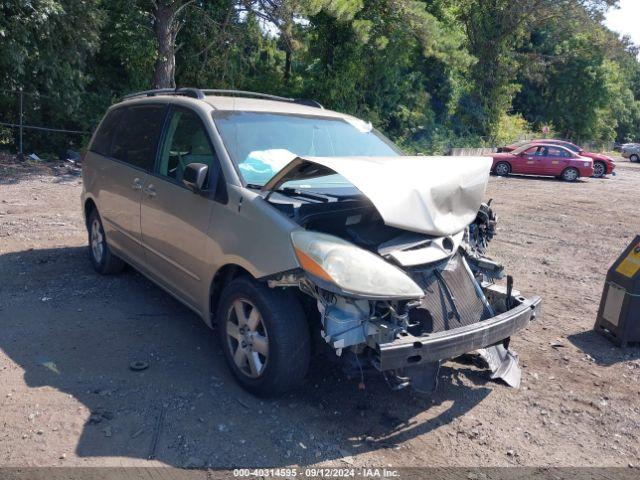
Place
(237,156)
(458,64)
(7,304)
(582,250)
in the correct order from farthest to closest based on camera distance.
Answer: (458,64), (582,250), (7,304), (237,156)

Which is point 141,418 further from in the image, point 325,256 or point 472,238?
point 472,238

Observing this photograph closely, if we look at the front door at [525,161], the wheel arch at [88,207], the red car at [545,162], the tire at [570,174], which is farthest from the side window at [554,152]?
the wheel arch at [88,207]

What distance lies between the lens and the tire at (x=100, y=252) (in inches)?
239

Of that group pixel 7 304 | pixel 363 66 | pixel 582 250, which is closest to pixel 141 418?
pixel 7 304

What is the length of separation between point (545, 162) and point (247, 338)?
21.7 m

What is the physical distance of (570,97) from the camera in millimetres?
46312

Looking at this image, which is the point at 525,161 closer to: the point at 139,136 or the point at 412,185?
the point at 139,136

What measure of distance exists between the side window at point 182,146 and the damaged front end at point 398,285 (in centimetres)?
88

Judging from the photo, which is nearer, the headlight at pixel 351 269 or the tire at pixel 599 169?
the headlight at pixel 351 269

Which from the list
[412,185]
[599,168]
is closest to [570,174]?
[599,168]

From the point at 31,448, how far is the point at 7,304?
2.55m

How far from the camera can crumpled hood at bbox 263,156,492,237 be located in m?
3.55

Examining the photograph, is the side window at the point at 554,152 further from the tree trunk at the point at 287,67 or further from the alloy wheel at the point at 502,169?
the tree trunk at the point at 287,67

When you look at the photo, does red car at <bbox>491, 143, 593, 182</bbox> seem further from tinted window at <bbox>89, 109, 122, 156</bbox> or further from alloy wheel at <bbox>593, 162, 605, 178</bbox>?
tinted window at <bbox>89, 109, 122, 156</bbox>
